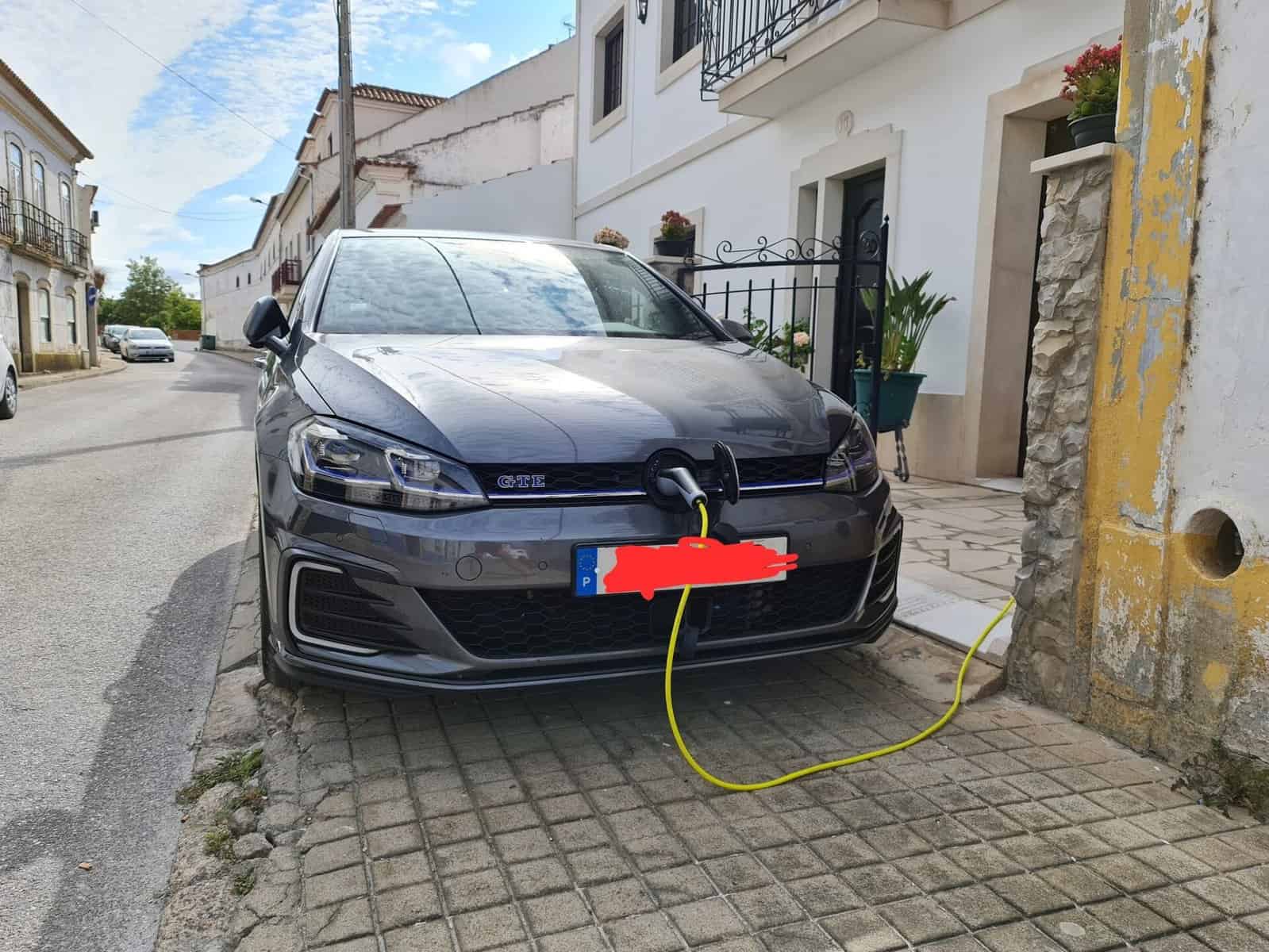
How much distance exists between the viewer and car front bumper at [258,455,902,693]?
2336 millimetres

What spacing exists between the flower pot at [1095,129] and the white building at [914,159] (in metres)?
3.49

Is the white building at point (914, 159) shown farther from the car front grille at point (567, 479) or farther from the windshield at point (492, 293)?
the car front grille at point (567, 479)

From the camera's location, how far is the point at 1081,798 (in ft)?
7.80

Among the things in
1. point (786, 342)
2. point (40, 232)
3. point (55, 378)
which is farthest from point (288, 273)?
point (786, 342)

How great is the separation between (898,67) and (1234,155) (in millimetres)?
6024

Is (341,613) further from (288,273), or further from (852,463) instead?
(288,273)

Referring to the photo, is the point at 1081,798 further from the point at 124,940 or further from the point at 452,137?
the point at 452,137

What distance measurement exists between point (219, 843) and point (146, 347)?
4164 cm

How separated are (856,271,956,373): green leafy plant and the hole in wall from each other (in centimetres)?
440

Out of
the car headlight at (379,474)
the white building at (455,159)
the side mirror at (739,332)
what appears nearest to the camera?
the car headlight at (379,474)

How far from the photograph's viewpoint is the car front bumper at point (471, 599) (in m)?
2.34

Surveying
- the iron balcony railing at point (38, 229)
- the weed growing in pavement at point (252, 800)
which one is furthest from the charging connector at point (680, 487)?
the iron balcony railing at point (38, 229)

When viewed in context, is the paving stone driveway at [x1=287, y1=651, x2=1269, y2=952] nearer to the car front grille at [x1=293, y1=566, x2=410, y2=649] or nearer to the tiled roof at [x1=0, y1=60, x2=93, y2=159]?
the car front grille at [x1=293, y1=566, x2=410, y2=649]

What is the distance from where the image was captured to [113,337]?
54.5m
